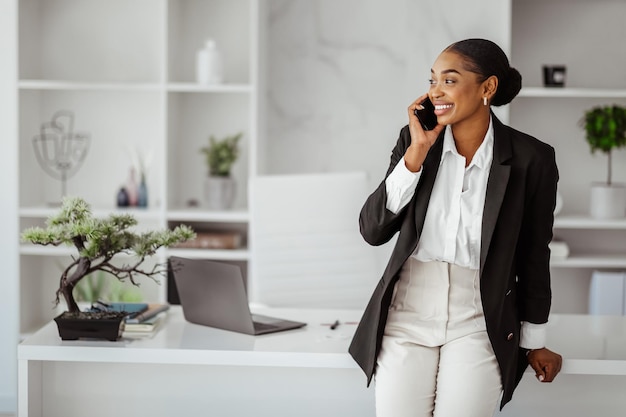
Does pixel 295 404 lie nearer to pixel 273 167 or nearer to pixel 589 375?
pixel 589 375

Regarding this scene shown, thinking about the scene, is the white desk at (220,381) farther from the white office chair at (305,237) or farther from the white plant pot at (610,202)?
the white plant pot at (610,202)

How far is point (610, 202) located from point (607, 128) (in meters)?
0.33

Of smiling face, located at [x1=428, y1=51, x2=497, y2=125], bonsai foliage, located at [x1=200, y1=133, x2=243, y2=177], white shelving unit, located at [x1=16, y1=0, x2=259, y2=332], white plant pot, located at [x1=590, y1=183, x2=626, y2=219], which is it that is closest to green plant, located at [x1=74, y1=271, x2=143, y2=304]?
white shelving unit, located at [x1=16, y1=0, x2=259, y2=332]

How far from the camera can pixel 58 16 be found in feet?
13.9

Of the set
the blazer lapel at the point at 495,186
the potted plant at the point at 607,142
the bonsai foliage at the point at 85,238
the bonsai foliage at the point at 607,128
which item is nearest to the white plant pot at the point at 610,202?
the potted plant at the point at 607,142

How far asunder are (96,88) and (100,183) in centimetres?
56

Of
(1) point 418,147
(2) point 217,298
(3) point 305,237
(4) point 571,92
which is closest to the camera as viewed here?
(1) point 418,147

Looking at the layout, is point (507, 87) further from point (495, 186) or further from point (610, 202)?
point (610, 202)

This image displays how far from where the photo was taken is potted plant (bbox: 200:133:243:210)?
4.01 metres

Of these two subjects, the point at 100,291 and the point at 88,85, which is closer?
the point at 88,85

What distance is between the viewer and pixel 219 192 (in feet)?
13.1

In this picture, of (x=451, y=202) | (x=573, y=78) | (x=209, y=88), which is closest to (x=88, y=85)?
(x=209, y=88)

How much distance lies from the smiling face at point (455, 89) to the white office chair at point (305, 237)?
1217mm

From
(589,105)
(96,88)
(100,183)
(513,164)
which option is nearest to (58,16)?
(96,88)
